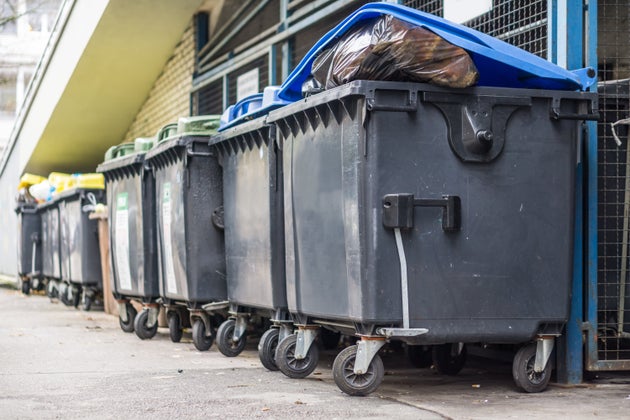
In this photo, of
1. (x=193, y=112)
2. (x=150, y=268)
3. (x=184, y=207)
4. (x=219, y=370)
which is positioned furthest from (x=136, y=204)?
(x=193, y=112)

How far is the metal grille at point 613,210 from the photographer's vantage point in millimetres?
5973

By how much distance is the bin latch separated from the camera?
5145mm

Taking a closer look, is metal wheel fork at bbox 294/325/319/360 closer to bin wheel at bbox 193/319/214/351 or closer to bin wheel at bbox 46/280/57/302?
bin wheel at bbox 193/319/214/351

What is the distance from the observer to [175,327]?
8648 mm

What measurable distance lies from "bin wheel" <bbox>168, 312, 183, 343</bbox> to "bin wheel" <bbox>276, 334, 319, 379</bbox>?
268cm

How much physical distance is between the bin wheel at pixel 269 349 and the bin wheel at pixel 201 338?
1456 mm

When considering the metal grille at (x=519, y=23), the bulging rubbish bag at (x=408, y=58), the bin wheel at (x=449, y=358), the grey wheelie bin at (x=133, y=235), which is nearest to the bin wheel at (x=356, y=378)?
the bin wheel at (x=449, y=358)

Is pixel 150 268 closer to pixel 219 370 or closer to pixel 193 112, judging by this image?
pixel 219 370

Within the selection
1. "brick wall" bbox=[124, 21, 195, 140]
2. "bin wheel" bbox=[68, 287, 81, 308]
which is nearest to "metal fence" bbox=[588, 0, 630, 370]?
"bin wheel" bbox=[68, 287, 81, 308]

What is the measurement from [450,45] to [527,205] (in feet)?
3.00

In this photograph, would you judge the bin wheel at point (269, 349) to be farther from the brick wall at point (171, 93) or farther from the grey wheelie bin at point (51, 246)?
the brick wall at point (171, 93)

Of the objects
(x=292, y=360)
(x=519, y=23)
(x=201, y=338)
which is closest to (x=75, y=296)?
(x=201, y=338)

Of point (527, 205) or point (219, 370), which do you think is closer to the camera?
point (527, 205)

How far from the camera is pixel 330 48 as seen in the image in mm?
Result: 5832
